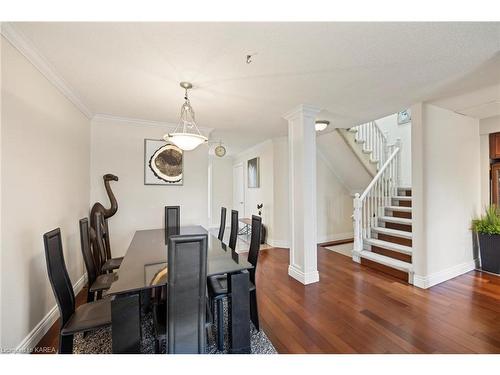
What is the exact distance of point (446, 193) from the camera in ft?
9.50

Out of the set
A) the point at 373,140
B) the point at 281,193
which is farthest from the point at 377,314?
the point at 373,140

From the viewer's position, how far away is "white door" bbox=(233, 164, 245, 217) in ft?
21.4

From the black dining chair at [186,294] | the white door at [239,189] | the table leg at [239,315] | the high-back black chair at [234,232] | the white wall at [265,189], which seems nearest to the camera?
the black dining chair at [186,294]

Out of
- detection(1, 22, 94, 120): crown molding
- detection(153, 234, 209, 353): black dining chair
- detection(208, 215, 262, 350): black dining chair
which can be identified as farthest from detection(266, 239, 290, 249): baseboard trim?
detection(1, 22, 94, 120): crown molding

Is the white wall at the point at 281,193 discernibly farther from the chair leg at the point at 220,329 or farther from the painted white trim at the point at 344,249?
the chair leg at the point at 220,329

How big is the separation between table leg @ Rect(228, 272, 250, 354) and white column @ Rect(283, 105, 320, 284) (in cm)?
145

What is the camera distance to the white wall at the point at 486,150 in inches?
131

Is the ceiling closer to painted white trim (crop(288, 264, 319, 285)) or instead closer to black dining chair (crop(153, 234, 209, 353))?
black dining chair (crop(153, 234, 209, 353))

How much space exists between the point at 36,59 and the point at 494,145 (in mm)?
5951

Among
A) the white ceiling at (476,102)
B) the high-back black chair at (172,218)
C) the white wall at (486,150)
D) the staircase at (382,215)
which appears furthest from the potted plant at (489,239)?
the high-back black chair at (172,218)

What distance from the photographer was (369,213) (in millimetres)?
3826

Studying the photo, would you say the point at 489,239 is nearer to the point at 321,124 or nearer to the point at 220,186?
the point at 321,124

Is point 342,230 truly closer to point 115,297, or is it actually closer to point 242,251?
point 242,251
